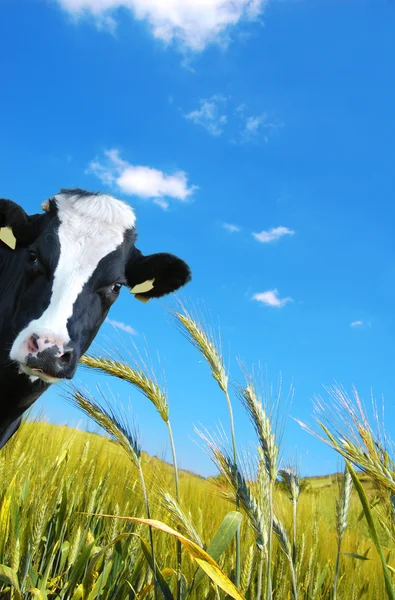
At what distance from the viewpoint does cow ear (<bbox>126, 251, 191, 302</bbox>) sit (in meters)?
3.51

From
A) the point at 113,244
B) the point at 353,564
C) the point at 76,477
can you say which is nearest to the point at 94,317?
the point at 113,244

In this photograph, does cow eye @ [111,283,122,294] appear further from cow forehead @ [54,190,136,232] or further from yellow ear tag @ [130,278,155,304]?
cow forehead @ [54,190,136,232]

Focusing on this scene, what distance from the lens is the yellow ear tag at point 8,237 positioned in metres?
3.17

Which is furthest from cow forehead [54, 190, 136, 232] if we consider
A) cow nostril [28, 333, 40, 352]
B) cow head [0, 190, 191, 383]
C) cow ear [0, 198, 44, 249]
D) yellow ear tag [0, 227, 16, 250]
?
cow nostril [28, 333, 40, 352]

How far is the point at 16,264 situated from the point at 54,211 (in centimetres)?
42

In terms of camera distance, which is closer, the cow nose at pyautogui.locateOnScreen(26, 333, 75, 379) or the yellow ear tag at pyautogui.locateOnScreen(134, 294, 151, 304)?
the cow nose at pyautogui.locateOnScreen(26, 333, 75, 379)

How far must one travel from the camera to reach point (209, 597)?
2404mm

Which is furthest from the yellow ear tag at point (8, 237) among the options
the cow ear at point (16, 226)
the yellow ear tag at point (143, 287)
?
the yellow ear tag at point (143, 287)

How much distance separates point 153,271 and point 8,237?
949mm

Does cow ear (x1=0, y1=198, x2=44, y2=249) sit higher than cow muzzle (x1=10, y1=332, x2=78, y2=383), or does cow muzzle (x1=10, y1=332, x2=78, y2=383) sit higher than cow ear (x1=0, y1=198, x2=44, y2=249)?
cow ear (x1=0, y1=198, x2=44, y2=249)

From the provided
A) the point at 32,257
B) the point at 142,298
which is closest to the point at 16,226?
the point at 32,257

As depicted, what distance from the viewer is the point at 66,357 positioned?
8.25 ft

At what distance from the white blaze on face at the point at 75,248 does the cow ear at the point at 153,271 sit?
26 cm

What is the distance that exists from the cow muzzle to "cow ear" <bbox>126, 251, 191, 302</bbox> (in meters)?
1.09
